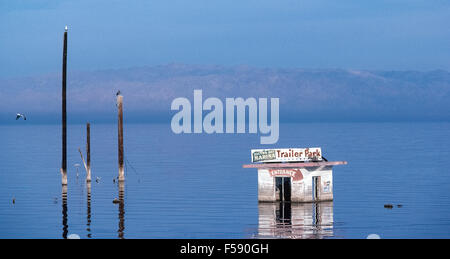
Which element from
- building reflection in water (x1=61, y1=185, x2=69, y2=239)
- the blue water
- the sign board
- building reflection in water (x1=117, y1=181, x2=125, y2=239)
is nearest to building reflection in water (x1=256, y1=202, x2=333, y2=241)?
the blue water

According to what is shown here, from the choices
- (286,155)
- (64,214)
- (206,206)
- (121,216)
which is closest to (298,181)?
(286,155)

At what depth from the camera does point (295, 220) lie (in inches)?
1777

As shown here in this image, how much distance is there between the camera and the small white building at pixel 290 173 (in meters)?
49.4

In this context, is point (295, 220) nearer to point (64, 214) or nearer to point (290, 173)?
point (290, 173)

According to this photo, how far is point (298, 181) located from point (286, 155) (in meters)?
1.86

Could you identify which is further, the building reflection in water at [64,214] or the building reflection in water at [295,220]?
the building reflection in water at [64,214]

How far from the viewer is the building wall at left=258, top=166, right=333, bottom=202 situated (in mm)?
49438

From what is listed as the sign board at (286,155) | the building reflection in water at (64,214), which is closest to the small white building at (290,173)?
the sign board at (286,155)

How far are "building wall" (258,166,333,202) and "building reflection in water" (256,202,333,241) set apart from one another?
1.59ft

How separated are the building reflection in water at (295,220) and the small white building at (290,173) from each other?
65cm

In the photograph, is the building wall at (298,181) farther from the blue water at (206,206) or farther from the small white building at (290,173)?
the blue water at (206,206)
